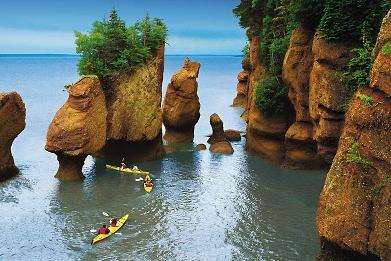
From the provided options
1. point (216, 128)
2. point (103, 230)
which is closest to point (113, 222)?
point (103, 230)

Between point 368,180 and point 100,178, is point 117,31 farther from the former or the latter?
point 368,180

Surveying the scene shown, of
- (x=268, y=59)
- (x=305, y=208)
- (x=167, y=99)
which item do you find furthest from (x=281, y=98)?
(x=167, y=99)

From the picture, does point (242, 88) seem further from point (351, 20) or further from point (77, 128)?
point (351, 20)

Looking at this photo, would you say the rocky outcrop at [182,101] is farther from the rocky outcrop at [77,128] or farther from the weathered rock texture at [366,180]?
the weathered rock texture at [366,180]

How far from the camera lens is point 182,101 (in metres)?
59.8

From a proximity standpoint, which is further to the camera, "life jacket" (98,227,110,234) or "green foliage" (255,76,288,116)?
"green foliage" (255,76,288,116)

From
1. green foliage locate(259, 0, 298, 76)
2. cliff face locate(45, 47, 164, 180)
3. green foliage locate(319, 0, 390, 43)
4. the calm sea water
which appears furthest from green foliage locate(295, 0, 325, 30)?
cliff face locate(45, 47, 164, 180)

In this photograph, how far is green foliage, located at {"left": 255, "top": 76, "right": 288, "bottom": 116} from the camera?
1860 inches

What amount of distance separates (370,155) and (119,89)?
32800 mm

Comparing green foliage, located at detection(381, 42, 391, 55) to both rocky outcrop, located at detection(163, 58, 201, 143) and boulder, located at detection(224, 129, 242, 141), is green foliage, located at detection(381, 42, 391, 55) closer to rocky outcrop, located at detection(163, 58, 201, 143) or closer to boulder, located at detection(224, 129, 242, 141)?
rocky outcrop, located at detection(163, 58, 201, 143)

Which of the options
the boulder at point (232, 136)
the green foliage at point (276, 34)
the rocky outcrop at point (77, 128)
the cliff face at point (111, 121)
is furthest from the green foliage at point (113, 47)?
the boulder at point (232, 136)

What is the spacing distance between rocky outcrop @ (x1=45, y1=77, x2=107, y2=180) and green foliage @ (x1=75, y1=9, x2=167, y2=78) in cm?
385

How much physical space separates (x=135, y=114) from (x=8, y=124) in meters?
12.7

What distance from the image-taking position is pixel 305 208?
36.1 m
